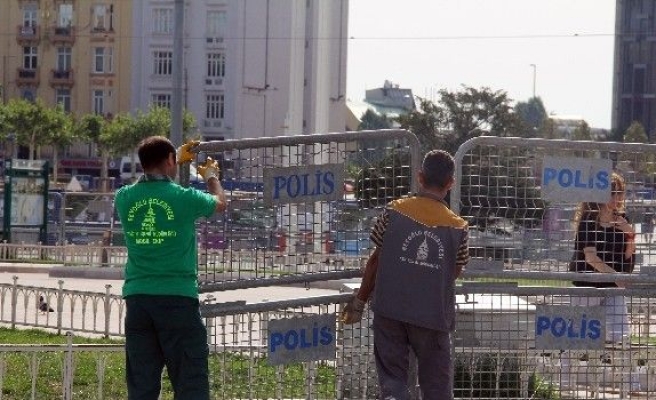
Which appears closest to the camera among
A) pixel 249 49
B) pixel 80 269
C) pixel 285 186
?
pixel 285 186

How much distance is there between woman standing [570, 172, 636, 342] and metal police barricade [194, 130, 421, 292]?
1060 mm

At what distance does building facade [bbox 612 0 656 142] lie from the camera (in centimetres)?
9669

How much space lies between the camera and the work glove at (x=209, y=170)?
798 cm

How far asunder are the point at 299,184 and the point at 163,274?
118 centimetres

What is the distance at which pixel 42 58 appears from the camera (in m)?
75.5

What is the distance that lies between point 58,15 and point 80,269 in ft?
150

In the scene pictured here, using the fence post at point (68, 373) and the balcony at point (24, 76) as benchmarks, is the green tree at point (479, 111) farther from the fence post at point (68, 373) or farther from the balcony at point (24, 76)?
the balcony at point (24, 76)

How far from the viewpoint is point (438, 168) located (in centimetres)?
778

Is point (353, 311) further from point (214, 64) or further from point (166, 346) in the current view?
point (214, 64)

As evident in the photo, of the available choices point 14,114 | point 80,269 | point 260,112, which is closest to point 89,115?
point 14,114

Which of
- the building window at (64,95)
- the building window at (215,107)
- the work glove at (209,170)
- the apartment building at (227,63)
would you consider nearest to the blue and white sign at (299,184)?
the work glove at (209,170)

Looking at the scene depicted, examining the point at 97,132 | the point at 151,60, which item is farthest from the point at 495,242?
the point at 151,60

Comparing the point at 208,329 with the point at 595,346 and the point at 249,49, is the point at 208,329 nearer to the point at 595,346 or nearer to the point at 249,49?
the point at 595,346

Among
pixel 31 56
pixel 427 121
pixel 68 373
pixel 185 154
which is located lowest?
pixel 68 373
